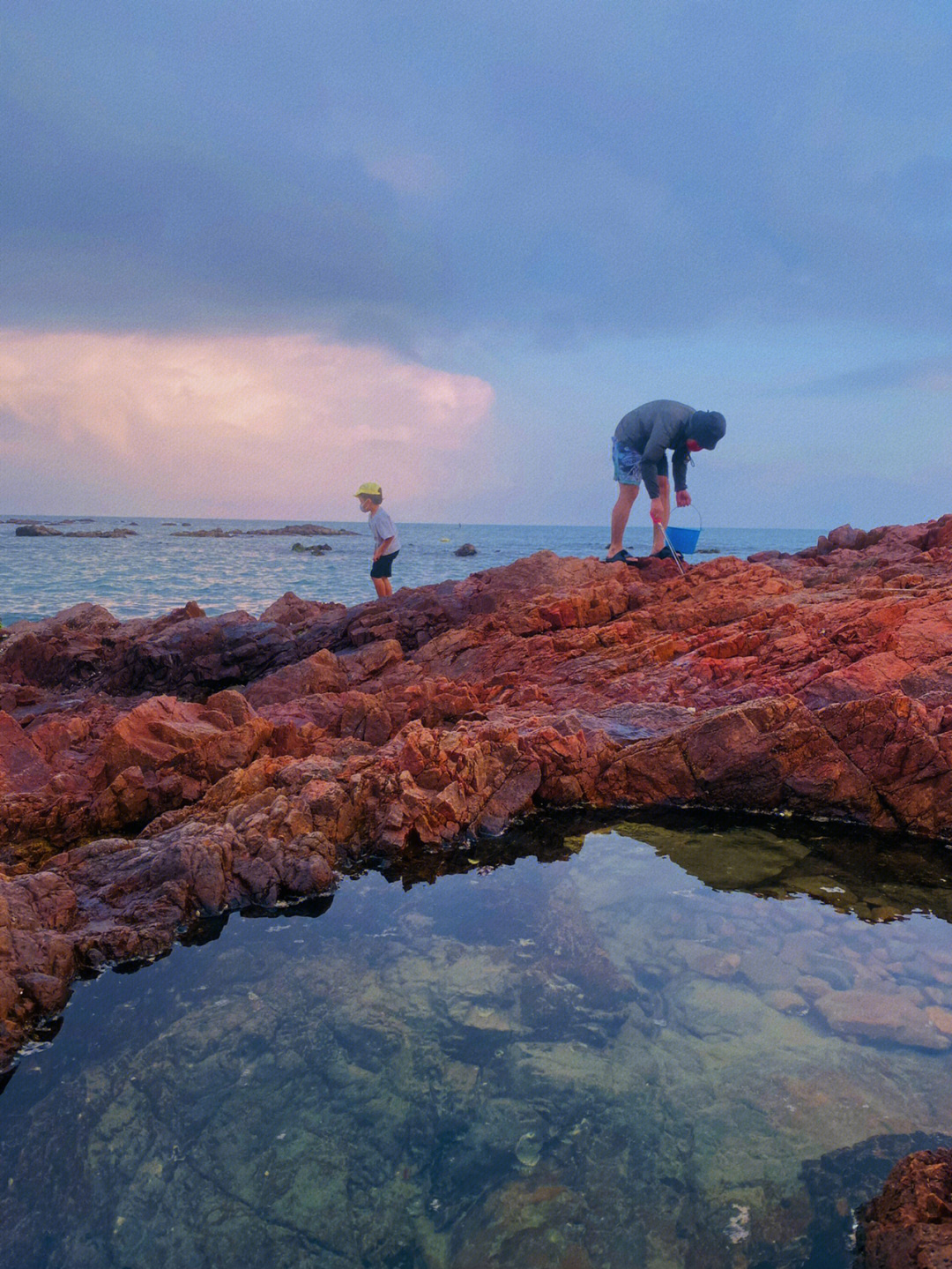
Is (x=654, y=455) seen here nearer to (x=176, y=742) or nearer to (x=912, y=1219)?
(x=176, y=742)

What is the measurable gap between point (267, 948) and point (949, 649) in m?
6.22

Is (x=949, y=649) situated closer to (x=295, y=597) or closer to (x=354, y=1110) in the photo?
(x=354, y=1110)

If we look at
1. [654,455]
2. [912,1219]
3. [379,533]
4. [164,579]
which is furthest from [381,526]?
[164,579]

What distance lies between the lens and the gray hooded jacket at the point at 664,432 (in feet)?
34.7

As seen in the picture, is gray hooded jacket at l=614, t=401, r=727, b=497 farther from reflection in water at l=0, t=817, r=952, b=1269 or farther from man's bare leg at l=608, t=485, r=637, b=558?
reflection in water at l=0, t=817, r=952, b=1269

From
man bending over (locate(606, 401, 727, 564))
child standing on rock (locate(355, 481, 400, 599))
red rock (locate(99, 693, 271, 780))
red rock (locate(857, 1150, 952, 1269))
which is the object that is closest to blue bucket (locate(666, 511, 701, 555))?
man bending over (locate(606, 401, 727, 564))

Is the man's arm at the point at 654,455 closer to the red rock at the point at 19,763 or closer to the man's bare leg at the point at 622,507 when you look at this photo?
the man's bare leg at the point at 622,507

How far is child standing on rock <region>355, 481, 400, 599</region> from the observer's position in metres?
12.7

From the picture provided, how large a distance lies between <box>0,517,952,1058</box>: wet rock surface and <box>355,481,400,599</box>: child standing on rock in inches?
127

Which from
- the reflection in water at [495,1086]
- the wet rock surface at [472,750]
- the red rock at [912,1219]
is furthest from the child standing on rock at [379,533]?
the red rock at [912,1219]

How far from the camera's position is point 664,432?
10.8 meters

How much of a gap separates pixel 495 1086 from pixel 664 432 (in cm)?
931

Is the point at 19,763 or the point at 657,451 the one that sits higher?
the point at 657,451

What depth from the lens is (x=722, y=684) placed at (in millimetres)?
7246
